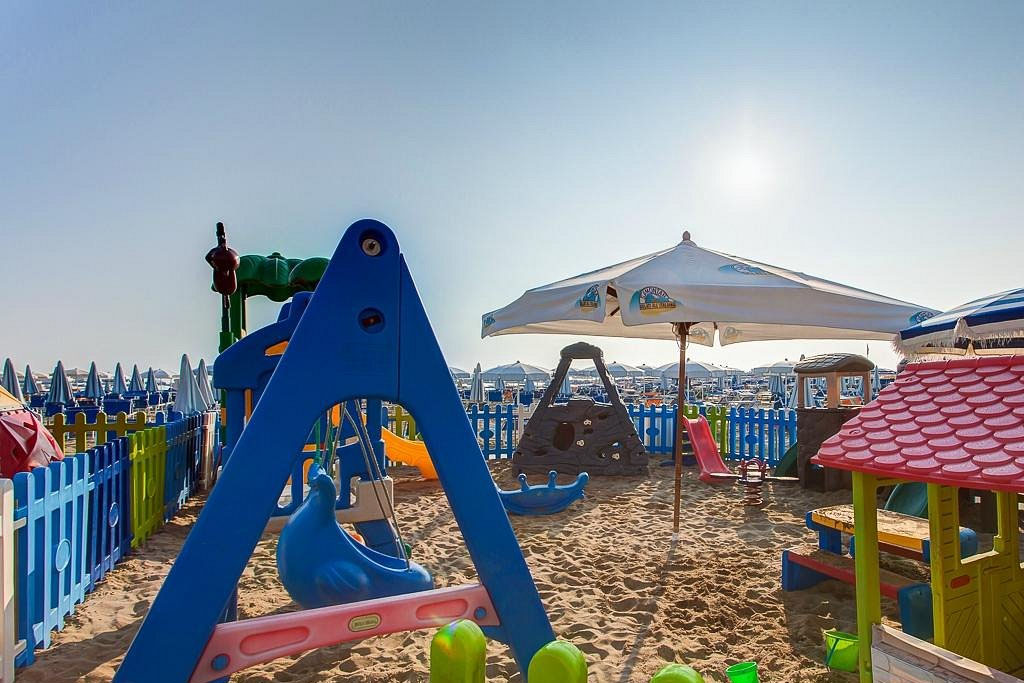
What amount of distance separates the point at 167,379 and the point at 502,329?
1728 inches

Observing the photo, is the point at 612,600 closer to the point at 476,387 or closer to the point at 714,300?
the point at 714,300

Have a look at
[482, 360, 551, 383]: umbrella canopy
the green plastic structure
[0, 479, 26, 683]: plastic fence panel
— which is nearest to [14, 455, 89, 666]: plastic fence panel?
[0, 479, 26, 683]: plastic fence panel

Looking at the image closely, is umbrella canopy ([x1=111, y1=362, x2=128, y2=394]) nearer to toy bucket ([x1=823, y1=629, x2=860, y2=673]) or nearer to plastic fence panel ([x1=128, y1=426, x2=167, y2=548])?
plastic fence panel ([x1=128, y1=426, x2=167, y2=548])

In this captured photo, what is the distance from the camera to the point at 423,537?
562cm

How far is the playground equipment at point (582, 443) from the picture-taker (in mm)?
8992

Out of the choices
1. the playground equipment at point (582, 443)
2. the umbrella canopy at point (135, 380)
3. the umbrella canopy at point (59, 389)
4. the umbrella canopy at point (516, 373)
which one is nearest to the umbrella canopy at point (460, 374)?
the umbrella canopy at point (516, 373)

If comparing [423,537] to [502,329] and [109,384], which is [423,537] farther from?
[109,384]

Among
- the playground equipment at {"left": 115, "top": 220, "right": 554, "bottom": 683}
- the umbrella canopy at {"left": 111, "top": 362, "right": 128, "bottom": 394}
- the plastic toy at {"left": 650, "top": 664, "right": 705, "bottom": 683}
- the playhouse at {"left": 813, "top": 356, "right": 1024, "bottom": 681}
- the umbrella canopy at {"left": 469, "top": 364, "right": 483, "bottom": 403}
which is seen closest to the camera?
the plastic toy at {"left": 650, "top": 664, "right": 705, "bottom": 683}

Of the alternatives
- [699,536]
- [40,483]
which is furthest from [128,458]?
[699,536]

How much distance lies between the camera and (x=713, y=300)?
4.05 metres

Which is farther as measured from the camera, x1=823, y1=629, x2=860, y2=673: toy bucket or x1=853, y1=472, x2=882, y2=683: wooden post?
x1=823, y1=629, x2=860, y2=673: toy bucket

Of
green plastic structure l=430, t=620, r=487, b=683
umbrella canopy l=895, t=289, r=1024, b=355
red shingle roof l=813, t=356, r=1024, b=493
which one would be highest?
umbrella canopy l=895, t=289, r=1024, b=355

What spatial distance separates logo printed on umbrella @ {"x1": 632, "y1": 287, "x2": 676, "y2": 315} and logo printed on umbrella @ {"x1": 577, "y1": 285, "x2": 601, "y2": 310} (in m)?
0.31

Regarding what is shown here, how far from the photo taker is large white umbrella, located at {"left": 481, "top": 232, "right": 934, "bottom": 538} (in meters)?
3.99
